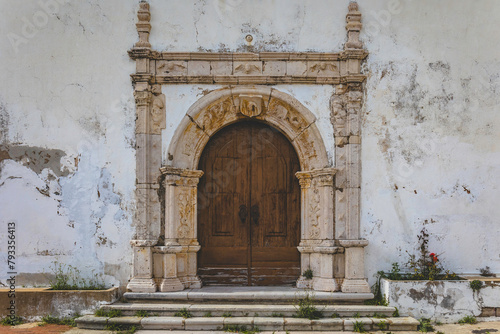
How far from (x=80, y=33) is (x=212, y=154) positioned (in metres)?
2.43

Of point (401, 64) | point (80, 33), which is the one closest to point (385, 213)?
point (401, 64)

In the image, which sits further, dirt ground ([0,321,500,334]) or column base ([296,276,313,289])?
column base ([296,276,313,289])

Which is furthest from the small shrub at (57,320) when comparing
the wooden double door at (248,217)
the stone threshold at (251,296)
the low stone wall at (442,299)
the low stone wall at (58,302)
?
the low stone wall at (442,299)

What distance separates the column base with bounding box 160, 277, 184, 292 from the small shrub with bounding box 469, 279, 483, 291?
3.65 metres

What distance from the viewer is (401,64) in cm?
588

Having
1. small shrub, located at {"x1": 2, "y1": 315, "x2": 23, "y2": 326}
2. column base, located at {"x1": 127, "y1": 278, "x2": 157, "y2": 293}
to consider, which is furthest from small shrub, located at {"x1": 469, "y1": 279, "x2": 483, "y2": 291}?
small shrub, located at {"x1": 2, "y1": 315, "x2": 23, "y2": 326}

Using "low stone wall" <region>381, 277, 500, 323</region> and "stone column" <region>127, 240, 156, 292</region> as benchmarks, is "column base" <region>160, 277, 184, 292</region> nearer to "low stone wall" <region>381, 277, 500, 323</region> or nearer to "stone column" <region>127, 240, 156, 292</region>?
"stone column" <region>127, 240, 156, 292</region>

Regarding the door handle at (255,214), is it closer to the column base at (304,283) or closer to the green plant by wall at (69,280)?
the column base at (304,283)

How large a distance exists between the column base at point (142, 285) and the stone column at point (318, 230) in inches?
76.0

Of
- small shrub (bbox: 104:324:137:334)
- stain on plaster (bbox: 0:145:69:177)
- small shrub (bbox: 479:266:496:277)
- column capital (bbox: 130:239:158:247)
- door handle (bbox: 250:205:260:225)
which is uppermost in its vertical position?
stain on plaster (bbox: 0:145:69:177)

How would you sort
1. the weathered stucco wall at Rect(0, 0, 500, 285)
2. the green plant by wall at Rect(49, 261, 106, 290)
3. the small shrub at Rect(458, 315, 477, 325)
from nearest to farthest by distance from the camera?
the small shrub at Rect(458, 315, 477, 325) < the green plant by wall at Rect(49, 261, 106, 290) < the weathered stucco wall at Rect(0, 0, 500, 285)

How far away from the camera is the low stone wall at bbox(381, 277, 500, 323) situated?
5320 millimetres

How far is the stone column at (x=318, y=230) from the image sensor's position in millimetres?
5618

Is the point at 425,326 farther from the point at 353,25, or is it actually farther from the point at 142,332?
the point at 353,25
